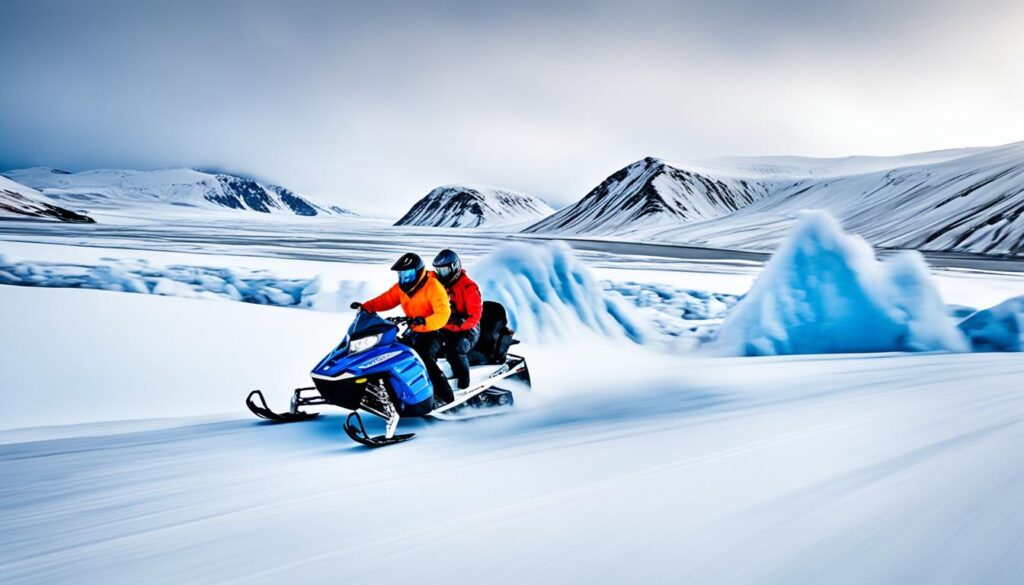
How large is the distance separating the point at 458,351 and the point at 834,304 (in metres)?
7.24

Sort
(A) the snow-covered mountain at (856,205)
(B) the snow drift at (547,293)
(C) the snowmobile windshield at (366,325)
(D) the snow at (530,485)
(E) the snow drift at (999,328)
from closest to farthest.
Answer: (D) the snow at (530,485) < (C) the snowmobile windshield at (366,325) < (E) the snow drift at (999,328) < (B) the snow drift at (547,293) < (A) the snow-covered mountain at (856,205)

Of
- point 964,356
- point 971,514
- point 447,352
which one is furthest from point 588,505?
point 964,356

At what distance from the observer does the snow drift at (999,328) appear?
919 centimetres

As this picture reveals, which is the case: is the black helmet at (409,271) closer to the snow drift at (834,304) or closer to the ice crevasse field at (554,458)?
the ice crevasse field at (554,458)

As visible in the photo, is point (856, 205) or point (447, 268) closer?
point (447, 268)

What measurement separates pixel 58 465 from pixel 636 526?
3674 millimetres

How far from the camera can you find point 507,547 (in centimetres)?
279

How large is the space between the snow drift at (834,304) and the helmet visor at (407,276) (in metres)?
6.64

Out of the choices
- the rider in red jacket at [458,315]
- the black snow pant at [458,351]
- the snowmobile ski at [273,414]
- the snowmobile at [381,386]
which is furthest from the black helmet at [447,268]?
the snowmobile ski at [273,414]

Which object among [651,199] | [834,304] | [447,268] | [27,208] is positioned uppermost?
[651,199]

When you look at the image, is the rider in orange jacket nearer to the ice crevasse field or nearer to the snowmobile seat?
the ice crevasse field

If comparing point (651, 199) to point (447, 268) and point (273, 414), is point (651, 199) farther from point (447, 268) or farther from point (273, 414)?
point (273, 414)

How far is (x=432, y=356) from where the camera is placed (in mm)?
5215

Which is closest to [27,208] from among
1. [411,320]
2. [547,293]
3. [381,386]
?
[547,293]
